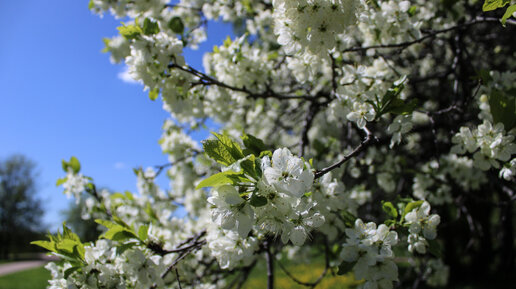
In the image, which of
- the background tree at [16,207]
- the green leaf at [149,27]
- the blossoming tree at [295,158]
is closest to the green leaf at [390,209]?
the blossoming tree at [295,158]

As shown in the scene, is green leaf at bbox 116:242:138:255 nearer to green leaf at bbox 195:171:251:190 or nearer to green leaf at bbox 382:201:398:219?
green leaf at bbox 195:171:251:190

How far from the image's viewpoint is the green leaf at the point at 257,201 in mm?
912

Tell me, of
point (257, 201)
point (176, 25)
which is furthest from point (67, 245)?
point (176, 25)

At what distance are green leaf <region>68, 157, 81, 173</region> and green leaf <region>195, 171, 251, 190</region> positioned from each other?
221cm

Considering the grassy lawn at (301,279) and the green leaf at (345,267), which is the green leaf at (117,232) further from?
the grassy lawn at (301,279)

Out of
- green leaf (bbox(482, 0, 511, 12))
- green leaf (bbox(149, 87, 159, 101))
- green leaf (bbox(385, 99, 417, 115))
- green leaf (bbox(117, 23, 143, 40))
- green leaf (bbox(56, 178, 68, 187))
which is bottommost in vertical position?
green leaf (bbox(385, 99, 417, 115))

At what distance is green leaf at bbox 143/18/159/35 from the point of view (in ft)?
6.42

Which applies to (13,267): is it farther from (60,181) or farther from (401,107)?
(401,107)

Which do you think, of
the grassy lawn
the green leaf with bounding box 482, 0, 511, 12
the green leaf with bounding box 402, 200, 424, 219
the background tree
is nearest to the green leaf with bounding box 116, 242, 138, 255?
the green leaf with bounding box 402, 200, 424, 219

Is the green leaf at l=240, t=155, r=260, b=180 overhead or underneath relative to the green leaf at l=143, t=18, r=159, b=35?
underneath

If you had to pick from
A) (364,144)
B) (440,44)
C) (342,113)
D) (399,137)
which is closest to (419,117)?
(440,44)

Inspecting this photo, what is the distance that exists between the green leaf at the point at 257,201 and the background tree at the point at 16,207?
123 ft

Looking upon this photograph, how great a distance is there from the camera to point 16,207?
30.3 metres

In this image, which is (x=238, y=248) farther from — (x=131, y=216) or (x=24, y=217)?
(x=24, y=217)
